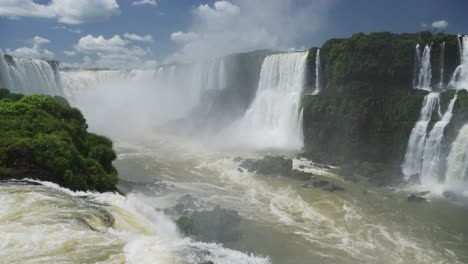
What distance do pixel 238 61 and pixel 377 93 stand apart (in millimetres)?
23199

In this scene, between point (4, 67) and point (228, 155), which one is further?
point (4, 67)

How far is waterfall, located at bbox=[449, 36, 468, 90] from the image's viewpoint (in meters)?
28.1

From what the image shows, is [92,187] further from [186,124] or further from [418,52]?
[186,124]

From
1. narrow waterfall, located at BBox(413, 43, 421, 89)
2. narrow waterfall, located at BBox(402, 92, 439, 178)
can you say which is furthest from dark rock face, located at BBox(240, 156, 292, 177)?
narrow waterfall, located at BBox(413, 43, 421, 89)

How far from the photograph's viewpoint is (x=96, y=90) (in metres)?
64.4

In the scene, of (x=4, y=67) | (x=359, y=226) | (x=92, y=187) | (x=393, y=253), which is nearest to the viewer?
(x=92, y=187)

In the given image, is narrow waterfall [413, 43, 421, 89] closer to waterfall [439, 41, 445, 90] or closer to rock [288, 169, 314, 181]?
waterfall [439, 41, 445, 90]

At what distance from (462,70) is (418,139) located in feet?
24.9

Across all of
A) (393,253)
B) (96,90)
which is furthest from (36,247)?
(96,90)

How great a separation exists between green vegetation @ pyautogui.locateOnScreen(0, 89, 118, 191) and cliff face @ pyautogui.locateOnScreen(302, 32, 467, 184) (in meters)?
20.4

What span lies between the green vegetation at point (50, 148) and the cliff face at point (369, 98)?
20440 millimetres

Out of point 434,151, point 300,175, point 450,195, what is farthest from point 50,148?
point 434,151

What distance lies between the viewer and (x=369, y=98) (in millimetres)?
31031

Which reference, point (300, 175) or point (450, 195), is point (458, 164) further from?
point (300, 175)
